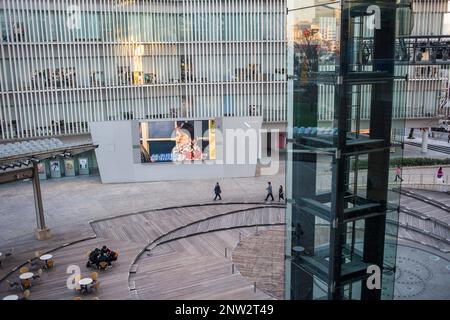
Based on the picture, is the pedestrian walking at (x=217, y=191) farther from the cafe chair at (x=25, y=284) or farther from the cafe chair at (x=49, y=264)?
the cafe chair at (x=25, y=284)

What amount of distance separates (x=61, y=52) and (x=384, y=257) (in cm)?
2628

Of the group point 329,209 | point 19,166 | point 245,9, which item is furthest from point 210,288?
point 245,9

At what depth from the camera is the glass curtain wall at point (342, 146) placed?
837 centimetres

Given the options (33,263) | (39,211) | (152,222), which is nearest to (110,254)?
(33,263)

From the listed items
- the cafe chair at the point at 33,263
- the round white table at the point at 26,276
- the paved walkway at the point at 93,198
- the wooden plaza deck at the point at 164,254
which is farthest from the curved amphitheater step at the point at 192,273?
the paved walkway at the point at 93,198

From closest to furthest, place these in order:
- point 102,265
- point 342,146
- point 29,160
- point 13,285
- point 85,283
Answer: point 342,146
point 85,283
point 13,285
point 102,265
point 29,160

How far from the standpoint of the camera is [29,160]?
59.3ft

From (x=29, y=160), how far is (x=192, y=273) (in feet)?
27.1

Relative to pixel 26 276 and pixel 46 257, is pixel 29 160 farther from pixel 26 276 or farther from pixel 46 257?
pixel 26 276

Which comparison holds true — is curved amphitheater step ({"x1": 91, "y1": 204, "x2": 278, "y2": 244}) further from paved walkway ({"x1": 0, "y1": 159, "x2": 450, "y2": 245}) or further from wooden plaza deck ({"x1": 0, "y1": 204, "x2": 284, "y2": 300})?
paved walkway ({"x1": 0, "y1": 159, "x2": 450, "y2": 245})

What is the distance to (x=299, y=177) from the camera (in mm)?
9969

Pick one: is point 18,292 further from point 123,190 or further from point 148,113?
point 148,113

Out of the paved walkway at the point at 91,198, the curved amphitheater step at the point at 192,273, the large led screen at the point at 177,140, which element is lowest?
the curved amphitheater step at the point at 192,273

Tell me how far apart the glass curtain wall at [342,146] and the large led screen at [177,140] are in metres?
17.4
